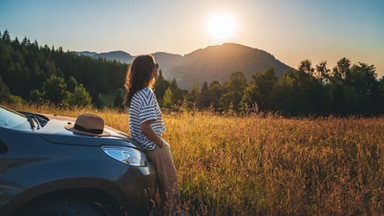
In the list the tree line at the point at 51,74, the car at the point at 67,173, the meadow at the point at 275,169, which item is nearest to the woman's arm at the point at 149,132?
the car at the point at 67,173

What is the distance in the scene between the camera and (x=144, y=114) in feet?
11.4

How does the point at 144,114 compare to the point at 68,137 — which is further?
the point at 144,114

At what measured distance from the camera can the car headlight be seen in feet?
8.59

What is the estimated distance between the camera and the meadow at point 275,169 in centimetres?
373

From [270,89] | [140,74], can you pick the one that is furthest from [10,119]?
[270,89]

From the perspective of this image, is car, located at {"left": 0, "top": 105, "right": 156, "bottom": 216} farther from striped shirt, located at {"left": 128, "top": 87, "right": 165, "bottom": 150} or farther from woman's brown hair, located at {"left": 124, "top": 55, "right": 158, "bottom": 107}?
woman's brown hair, located at {"left": 124, "top": 55, "right": 158, "bottom": 107}

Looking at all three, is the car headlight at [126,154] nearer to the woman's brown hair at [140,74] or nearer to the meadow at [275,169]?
the meadow at [275,169]

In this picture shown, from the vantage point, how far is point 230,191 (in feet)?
13.5

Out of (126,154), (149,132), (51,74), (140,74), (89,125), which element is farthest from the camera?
(51,74)

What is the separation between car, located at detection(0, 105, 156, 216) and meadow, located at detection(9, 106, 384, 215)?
31.8 inches

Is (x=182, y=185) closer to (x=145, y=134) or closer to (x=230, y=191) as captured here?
(x=230, y=191)

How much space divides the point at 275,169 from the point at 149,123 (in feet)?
7.94

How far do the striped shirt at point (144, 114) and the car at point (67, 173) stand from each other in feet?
2.18

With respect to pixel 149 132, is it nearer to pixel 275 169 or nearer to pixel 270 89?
pixel 275 169
